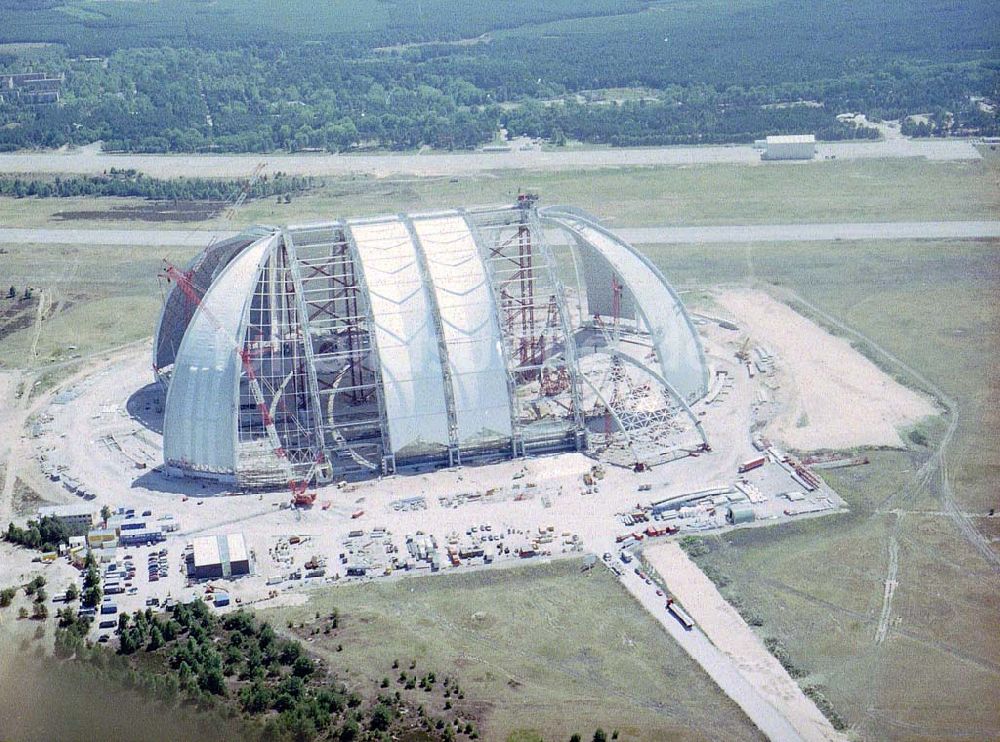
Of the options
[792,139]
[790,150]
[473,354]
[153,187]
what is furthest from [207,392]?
[792,139]

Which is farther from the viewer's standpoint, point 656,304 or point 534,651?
point 656,304

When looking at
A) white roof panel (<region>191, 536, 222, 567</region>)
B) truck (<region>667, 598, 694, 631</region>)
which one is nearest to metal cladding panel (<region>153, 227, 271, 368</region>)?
white roof panel (<region>191, 536, 222, 567</region>)

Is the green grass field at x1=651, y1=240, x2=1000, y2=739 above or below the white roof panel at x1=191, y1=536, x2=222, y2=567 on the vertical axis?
below

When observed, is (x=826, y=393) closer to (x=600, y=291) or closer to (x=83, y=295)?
(x=600, y=291)

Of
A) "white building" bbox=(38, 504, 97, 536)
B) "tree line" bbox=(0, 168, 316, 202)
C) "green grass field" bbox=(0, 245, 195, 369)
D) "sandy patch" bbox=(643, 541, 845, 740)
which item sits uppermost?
"tree line" bbox=(0, 168, 316, 202)

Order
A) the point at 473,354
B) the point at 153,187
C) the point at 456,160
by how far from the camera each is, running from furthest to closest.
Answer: the point at 456,160 → the point at 153,187 → the point at 473,354

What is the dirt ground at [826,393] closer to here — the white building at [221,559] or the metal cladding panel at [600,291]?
the metal cladding panel at [600,291]

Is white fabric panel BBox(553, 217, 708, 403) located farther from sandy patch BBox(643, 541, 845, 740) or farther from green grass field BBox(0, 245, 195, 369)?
green grass field BBox(0, 245, 195, 369)
